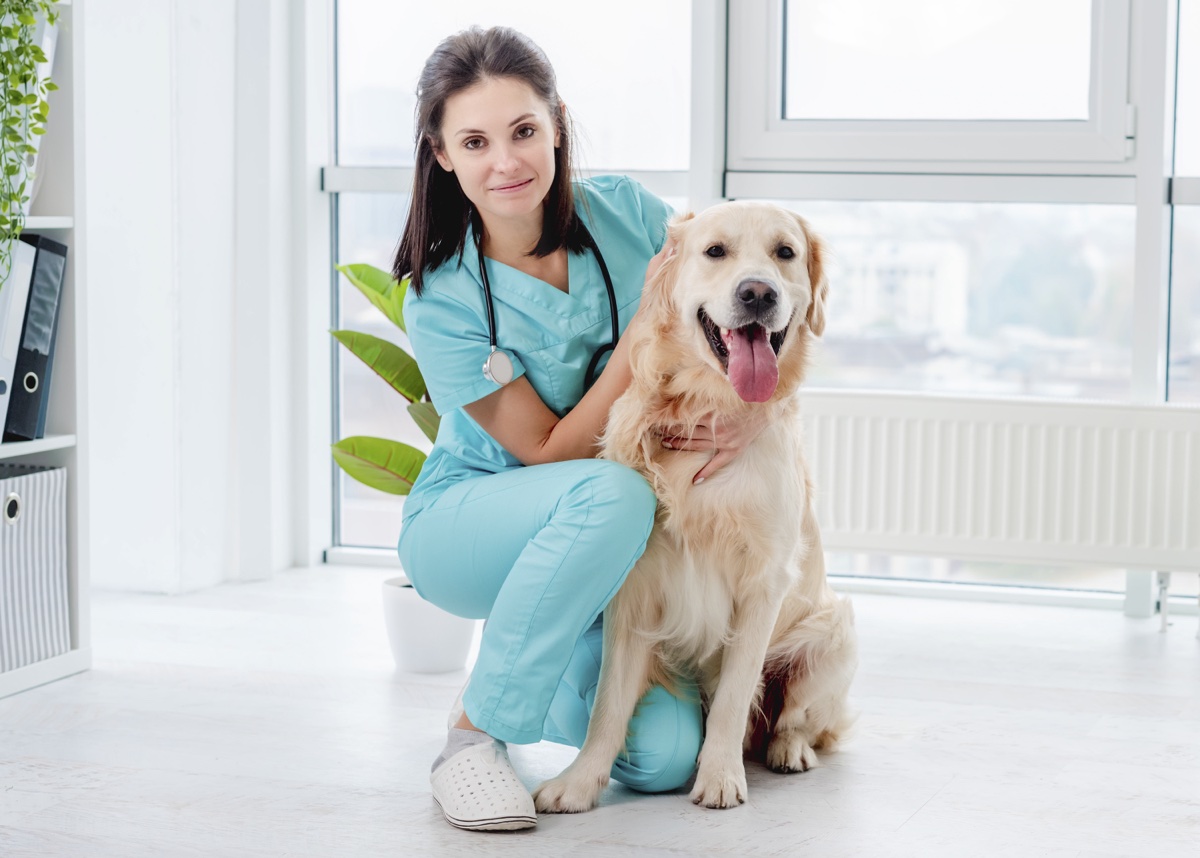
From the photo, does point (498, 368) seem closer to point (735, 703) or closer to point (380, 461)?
point (735, 703)

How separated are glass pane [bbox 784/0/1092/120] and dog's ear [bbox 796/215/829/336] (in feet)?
5.42

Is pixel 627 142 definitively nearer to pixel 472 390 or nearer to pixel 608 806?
pixel 472 390

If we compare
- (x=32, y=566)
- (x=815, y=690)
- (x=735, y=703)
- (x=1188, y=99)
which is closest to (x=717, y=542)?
(x=735, y=703)

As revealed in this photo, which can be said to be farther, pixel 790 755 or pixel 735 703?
pixel 790 755

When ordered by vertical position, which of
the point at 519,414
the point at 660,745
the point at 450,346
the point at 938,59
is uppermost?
the point at 938,59

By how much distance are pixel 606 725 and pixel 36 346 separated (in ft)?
4.72

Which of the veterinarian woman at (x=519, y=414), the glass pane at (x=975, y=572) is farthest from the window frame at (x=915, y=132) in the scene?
the veterinarian woman at (x=519, y=414)

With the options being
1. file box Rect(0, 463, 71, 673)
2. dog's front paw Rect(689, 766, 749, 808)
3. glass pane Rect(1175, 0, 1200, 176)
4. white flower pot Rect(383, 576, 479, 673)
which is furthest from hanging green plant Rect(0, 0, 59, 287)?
glass pane Rect(1175, 0, 1200, 176)

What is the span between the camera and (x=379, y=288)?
2986 millimetres

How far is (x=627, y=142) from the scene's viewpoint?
12.3 ft

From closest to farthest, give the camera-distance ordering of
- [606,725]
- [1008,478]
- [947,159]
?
[606,725] → [1008,478] → [947,159]

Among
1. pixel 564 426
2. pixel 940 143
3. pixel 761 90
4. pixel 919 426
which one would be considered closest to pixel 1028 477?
pixel 919 426

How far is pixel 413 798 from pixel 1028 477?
1932 mm

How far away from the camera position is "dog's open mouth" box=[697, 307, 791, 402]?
1923 mm
